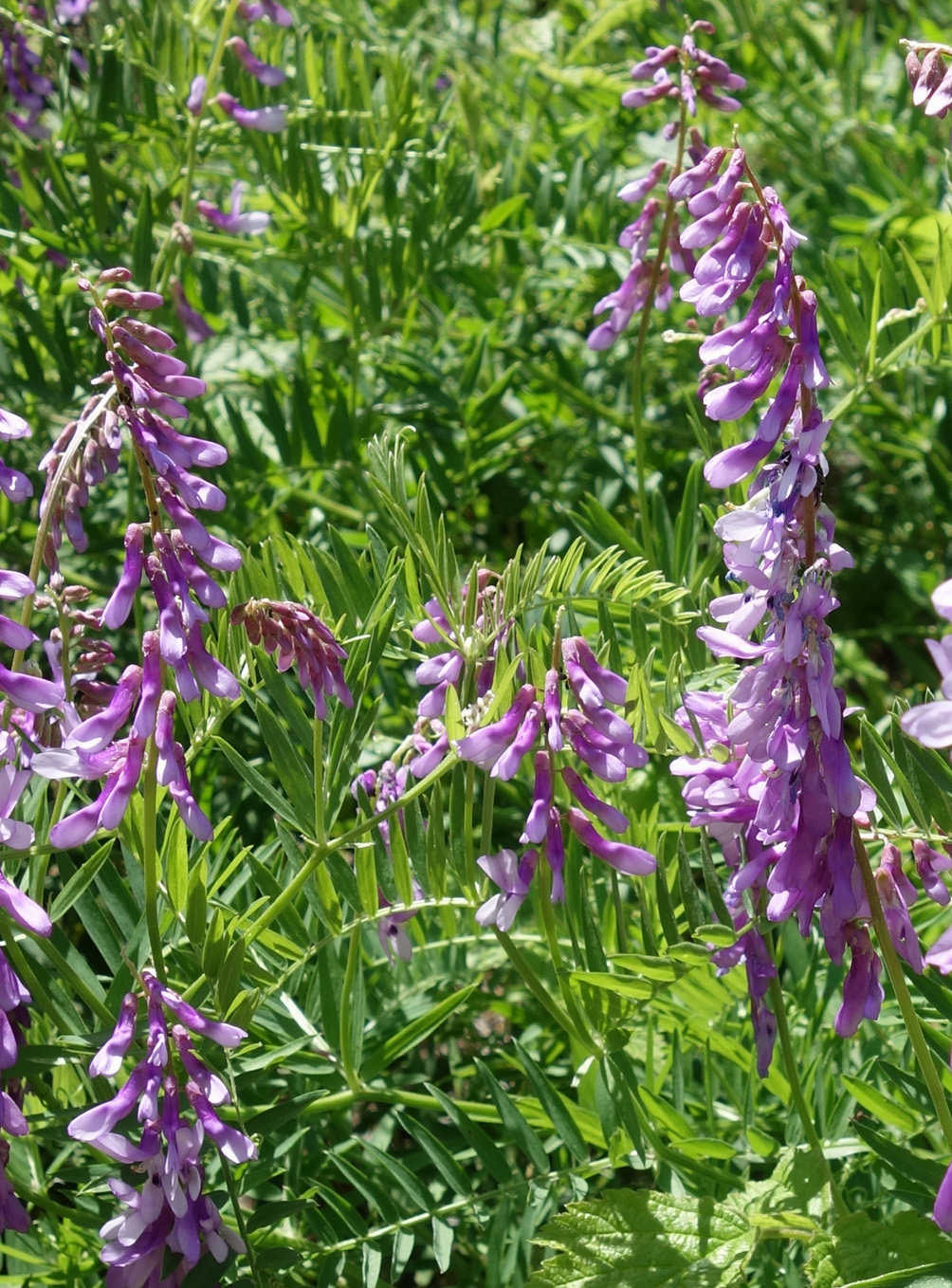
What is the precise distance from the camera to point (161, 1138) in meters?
1.17

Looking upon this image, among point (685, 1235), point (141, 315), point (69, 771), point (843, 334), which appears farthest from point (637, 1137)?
point (141, 315)

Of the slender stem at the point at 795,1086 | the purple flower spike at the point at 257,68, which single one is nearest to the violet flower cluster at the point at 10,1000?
the slender stem at the point at 795,1086

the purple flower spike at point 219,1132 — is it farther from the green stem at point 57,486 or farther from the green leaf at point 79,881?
the green stem at point 57,486

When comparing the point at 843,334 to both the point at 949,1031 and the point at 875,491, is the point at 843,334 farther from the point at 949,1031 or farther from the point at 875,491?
the point at 875,491

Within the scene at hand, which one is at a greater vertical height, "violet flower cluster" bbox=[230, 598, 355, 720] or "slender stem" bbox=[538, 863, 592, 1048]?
"violet flower cluster" bbox=[230, 598, 355, 720]

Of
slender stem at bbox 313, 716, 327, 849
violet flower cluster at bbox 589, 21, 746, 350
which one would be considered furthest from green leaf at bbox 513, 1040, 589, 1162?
violet flower cluster at bbox 589, 21, 746, 350

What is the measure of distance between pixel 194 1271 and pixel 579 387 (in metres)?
1.82

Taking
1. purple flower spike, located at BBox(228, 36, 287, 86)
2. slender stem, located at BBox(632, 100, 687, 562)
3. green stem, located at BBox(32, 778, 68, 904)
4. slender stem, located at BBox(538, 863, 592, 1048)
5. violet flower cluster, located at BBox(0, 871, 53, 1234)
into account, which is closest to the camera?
violet flower cluster, located at BBox(0, 871, 53, 1234)

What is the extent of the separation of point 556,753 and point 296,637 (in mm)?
243

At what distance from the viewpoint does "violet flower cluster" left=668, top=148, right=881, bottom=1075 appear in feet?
3.36

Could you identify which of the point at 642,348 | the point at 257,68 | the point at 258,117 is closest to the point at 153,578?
the point at 642,348

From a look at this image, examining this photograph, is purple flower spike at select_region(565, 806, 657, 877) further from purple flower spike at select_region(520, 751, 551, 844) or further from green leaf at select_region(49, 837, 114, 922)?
green leaf at select_region(49, 837, 114, 922)

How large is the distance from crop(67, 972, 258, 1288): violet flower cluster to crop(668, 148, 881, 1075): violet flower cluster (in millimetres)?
455

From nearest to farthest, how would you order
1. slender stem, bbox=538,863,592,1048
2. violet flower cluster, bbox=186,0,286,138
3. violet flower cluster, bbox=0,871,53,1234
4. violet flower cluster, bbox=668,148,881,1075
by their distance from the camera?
violet flower cluster, bbox=668,148,881,1075 < violet flower cluster, bbox=0,871,53,1234 < slender stem, bbox=538,863,592,1048 < violet flower cluster, bbox=186,0,286,138
